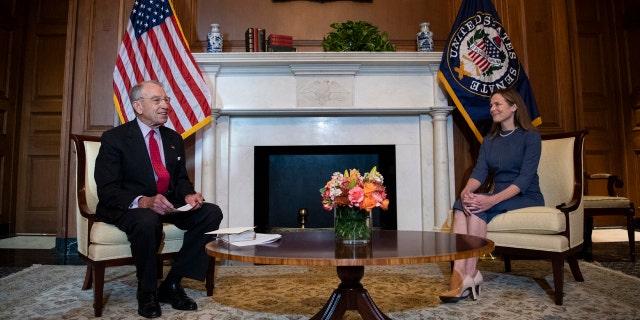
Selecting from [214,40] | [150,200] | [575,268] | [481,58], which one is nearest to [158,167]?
[150,200]

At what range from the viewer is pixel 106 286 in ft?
8.65

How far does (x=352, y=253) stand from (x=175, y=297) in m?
1.14

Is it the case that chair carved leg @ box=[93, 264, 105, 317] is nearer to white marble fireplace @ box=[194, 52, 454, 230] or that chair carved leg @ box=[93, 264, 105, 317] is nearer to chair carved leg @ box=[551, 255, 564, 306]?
white marble fireplace @ box=[194, 52, 454, 230]

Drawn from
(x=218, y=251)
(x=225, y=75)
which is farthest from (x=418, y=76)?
(x=218, y=251)

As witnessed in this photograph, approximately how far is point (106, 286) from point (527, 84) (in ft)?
11.5

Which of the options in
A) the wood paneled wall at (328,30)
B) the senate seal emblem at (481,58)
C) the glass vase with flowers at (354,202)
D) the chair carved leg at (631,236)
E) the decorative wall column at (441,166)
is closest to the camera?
the glass vase with flowers at (354,202)

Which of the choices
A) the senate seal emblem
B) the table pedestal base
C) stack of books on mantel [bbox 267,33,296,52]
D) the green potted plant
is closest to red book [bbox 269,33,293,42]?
stack of books on mantel [bbox 267,33,296,52]

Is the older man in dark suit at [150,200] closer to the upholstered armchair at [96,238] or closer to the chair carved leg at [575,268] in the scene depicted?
the upholstered armchair at [96,238]

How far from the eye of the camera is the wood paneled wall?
387 cm

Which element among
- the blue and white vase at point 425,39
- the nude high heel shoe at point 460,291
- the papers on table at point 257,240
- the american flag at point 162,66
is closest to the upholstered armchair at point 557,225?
the nude high heel shoe at point 460,291

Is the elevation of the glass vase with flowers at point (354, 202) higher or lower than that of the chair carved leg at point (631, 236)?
higher

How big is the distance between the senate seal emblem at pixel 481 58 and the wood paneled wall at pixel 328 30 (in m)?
0.39

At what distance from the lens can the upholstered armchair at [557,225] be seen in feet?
7.41

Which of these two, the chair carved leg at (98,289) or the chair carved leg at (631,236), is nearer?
the chair carved leg at (98,289)
